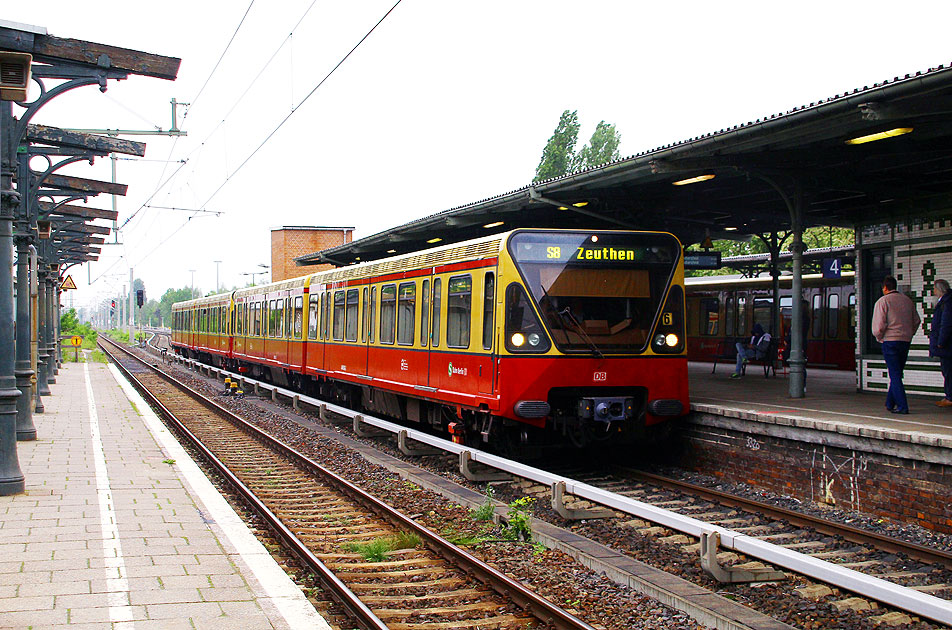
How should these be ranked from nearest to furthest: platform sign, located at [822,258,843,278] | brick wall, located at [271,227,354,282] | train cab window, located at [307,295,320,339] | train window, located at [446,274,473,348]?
train window, located at [446,274,473,348]
platform sign, located at [822,258,843,278]
train cab window, located at [307,295,320,339]
brick wall, located at [271,227,354,282]

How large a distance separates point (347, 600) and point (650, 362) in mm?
5546

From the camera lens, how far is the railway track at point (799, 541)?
5.82m

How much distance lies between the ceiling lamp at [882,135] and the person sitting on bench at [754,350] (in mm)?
7857

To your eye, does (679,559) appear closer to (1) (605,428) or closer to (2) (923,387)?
(1) (605,428)

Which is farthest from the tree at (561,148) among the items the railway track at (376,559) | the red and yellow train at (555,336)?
the railway track at (376,559)

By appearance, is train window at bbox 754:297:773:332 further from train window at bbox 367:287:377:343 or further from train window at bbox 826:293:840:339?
train window at bbox 367:287:377:343

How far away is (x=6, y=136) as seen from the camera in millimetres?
9562

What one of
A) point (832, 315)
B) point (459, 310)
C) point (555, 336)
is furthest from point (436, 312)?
point (832, 315)

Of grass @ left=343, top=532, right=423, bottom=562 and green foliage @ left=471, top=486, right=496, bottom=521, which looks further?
green foliage @ left=471, top=486, right=496, bottom=521

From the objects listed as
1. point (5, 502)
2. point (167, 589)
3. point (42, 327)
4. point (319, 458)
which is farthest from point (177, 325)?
point (167, 589)

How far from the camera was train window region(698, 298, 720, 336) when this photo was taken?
25328 mm

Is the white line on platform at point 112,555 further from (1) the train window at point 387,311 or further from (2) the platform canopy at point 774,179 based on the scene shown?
(2) the platform canopy at point 774,179

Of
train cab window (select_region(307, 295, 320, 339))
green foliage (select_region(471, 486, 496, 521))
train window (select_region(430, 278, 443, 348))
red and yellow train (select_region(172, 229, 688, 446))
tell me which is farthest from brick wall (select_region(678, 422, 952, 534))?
train cab window (select_region(307, 295, 320, 339))

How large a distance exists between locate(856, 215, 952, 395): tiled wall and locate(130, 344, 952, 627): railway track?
470cm
